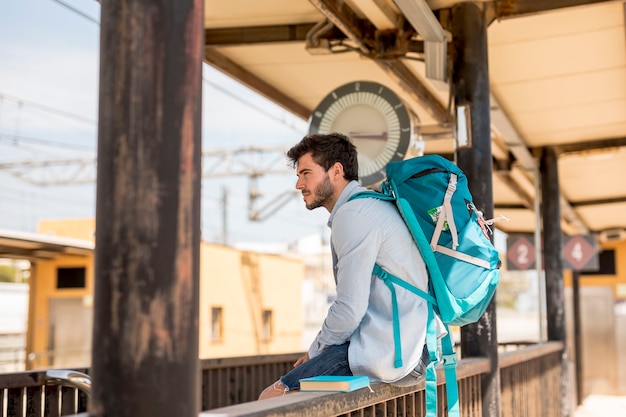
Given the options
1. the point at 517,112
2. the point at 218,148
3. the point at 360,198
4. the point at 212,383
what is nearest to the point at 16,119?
the point at 218,148

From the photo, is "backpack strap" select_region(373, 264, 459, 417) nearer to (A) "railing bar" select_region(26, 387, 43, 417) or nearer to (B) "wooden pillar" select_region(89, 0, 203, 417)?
(B) "wooden pillar" select_region(89, 0, 203, 417)

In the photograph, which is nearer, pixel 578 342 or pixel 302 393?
pixel 302 393

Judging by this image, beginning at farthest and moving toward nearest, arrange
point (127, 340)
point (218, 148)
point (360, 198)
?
1. point (218, 148)
2. point (360, 198)
3. point (127, 340)

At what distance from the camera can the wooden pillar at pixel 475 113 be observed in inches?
214

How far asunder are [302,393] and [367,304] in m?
0.36

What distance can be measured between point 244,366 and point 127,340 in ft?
14.5

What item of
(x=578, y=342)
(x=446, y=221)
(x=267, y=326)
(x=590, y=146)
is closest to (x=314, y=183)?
(x=446, y=221)

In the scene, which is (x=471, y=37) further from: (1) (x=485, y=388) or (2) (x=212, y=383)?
(2) (x=212, y=383)

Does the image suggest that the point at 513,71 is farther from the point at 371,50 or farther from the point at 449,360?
the point at 449,360

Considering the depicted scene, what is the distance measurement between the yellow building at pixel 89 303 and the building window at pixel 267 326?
4.9 inches

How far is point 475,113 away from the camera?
220 inches

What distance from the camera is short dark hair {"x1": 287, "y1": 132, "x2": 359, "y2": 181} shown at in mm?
3137

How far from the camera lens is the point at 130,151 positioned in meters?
1.88

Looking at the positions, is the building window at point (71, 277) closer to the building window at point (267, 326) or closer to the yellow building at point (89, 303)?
the yellow building at point (89, 303)
